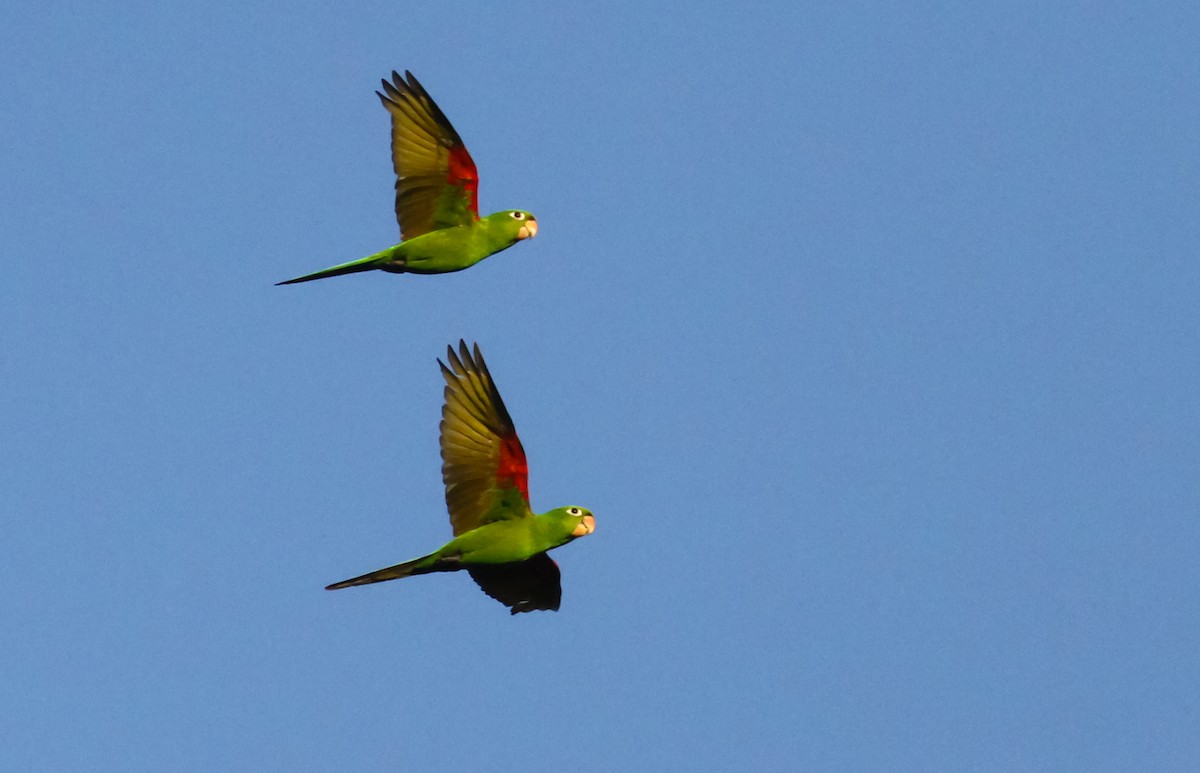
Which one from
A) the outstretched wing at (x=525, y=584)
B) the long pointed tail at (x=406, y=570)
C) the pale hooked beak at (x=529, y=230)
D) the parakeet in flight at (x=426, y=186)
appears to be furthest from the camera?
the pale hooked beak at (x=529, y=230)

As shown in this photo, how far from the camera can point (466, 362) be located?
893 inches

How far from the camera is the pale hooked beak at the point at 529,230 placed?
989 inches

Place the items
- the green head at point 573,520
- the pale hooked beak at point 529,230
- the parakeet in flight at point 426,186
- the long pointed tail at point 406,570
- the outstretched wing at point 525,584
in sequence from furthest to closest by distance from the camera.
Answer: the pale hooked beak at point 529,230, the parakeet in flight at point 426,186, the outstretched wing at point 525,584, the green head at point 573,520, the long pointed tail at point 406,570

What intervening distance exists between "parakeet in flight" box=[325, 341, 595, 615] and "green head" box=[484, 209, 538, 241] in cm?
286

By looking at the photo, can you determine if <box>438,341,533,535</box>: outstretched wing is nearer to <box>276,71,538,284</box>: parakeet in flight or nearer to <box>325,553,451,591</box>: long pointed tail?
<box>325,553,451,591</box>: long pointed tail

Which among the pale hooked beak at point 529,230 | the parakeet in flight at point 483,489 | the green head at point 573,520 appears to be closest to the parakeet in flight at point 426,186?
the pale hooked beak at point 529,230

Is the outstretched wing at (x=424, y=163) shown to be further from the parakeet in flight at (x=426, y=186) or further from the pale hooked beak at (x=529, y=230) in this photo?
the pale hooked beak at (x=529, y=230)

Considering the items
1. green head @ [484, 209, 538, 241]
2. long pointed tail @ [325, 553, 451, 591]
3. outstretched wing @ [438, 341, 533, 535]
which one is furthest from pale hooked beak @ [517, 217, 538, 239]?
long pointed tail @ [325, 553, 451, 591]

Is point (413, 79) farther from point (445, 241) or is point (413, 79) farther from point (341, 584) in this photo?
point (341, 584)

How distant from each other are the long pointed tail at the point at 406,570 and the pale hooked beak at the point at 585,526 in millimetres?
1645

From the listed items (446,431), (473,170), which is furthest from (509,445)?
(473,170)

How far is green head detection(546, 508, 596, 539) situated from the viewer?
22.8m

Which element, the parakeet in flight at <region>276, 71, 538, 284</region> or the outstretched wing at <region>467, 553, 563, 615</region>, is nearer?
the outstretched wing at <region>467, 553, 563, 615</region>

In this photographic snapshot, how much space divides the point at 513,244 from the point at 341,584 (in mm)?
6030
